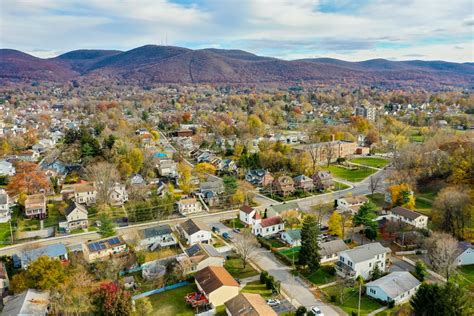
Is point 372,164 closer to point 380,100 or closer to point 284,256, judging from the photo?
point 284,256

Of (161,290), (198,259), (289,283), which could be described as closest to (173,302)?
(161,290)

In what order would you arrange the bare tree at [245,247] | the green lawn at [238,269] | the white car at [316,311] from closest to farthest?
the white car at [316,311] → the green lawn at [238,269] → the bare tree at [245,247]

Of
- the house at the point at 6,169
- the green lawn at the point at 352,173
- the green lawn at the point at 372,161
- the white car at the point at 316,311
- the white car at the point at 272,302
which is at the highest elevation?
the house at the point at 6,169

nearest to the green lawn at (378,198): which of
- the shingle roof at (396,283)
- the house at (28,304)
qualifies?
the shingle roof at (396,283)

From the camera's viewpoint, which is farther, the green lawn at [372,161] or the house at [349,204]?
the green lawn at [372,161]

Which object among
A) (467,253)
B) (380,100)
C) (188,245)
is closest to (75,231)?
(188,245)

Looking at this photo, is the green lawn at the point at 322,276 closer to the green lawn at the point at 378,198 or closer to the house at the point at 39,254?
the green lawn at the point at 378,198
